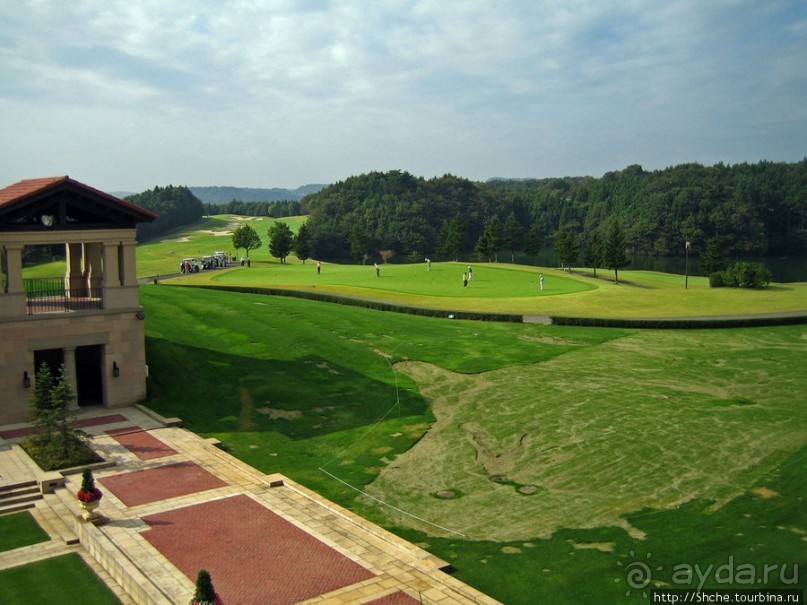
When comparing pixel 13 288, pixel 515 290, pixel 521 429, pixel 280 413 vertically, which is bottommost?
pixel 521 429

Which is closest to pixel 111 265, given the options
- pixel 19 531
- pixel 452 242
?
pixel 19 531

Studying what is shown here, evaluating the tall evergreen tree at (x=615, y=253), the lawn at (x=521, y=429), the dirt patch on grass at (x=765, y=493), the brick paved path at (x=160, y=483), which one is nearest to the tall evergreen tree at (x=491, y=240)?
the tall evergreen tree at (x=615, y=253)

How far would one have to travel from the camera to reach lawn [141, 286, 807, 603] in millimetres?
17859

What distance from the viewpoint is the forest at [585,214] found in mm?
132750

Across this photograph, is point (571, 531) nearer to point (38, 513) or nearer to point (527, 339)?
point (38, 513)

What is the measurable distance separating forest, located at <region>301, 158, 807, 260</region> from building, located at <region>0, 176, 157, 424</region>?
8298 cm

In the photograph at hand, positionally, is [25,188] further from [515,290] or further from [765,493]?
[515,290]

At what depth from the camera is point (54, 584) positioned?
15.3 meters

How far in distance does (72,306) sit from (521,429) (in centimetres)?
1745

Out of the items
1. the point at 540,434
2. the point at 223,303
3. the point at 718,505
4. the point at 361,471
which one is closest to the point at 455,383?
the point at 540,434

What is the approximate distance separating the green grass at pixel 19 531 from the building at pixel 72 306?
8.38 metres

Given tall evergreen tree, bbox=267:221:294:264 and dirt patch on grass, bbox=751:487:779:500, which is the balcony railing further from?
tall evergreen tree, bbox=267:221:294:264

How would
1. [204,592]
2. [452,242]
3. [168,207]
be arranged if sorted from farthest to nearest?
[168,207]
[452,242]
[204,592]

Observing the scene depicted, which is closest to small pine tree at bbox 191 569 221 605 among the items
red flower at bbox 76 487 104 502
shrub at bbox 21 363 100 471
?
red flower at bbox 76 487 104 502
